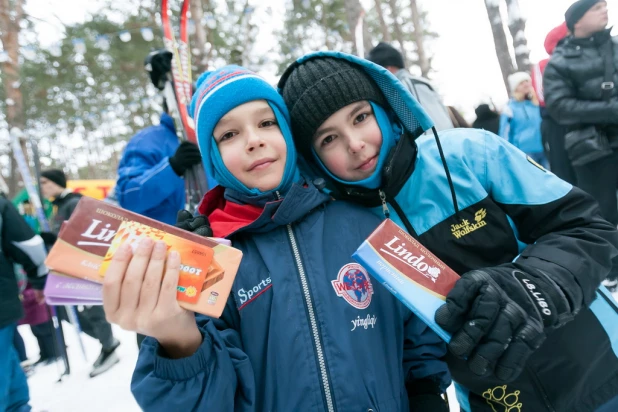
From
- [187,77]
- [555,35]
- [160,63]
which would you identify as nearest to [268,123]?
[160,63]

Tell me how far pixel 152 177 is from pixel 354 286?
1.77m

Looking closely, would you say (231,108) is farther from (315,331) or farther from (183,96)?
(183,96)

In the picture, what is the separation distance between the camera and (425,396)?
1.23 metres

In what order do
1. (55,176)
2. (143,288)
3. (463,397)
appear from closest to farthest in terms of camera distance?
(143,288) → (463,397) → (55,176)

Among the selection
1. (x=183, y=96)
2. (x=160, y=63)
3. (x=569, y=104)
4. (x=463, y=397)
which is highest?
(x=160, y=63)

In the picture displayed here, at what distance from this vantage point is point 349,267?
1171 millimetres

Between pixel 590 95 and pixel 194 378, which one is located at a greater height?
pixel 194 378

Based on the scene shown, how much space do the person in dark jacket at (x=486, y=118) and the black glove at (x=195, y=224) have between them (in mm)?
3948

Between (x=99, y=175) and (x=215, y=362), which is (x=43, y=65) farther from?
(x=99, y=175)

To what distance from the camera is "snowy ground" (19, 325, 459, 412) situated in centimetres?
335

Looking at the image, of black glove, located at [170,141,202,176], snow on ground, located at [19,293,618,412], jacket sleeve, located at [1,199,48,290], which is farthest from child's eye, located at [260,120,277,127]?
jacket sleeve, located at [1,199,48,290]

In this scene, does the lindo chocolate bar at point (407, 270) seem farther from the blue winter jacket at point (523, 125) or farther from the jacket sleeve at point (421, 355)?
the blue winter jacket at point (523, 125)

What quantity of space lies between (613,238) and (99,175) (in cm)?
4107

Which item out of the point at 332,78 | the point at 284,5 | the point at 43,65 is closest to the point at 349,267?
the point at 332,78
